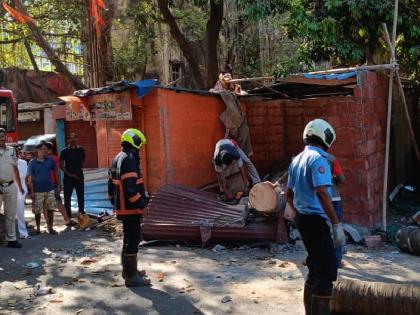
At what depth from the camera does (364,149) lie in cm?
793

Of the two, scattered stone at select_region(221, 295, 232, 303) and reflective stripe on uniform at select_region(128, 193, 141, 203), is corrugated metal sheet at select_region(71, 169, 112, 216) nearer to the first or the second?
reflective stripe on uniform at select_region(128, 193, 141, 203)

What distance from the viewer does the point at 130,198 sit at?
5512 mm

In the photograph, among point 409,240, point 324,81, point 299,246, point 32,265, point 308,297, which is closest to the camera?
point 308,297

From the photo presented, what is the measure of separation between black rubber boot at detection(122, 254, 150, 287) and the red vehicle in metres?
6.20

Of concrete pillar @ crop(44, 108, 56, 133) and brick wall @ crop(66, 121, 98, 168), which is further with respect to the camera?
concrete pillar @ crop(44, 108, 56, 133)

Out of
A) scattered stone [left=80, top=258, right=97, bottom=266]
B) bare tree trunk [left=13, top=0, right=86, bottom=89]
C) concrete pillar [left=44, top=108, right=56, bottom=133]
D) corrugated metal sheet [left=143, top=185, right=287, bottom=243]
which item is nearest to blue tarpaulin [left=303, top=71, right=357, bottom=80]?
corrugated metal sheet [left=143, top=185, right=287, bottom=243]

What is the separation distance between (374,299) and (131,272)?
2.55 metres

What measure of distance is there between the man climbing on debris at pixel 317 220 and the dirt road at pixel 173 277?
2.71 feet

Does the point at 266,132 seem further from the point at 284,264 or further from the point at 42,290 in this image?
the point at 42,290

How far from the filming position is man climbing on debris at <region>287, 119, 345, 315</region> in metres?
4.04

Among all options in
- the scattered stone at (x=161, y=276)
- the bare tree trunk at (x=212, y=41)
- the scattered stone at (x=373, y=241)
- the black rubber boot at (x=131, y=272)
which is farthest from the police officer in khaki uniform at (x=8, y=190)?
the bare tree trunk at (x=212, y=41)

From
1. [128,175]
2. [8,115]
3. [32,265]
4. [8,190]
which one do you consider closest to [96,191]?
[8,115]

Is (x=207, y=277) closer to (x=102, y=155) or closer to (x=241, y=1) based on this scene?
(x=102, y=155)

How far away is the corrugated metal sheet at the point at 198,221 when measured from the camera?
724cm
